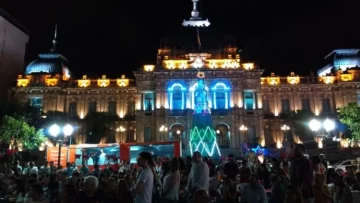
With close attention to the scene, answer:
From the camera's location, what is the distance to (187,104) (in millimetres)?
55250

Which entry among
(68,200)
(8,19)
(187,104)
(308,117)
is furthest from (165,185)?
(8,19)

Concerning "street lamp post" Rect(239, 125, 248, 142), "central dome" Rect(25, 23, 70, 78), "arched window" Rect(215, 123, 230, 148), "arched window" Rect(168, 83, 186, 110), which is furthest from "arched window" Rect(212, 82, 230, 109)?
"central dome" Rect(25, 23, 70, 78)

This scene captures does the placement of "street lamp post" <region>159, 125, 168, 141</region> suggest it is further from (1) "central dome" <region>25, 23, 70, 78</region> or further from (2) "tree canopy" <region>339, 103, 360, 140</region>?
(2) "tree canopy" <region>339, 103, 360, 140</region>

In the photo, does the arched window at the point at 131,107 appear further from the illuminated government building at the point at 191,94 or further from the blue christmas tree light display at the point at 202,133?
the blue christmas tree light display at the point at 202,133

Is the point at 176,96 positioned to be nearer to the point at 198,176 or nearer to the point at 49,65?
the point at 49,65

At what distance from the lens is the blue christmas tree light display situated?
122 ft

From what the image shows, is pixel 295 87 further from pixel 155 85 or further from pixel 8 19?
pixel 8 19

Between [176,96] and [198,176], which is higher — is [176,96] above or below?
above

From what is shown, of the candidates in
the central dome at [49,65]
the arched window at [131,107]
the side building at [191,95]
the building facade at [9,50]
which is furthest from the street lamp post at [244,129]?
the building facade at [9,50]

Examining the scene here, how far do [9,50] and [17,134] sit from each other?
28.3m

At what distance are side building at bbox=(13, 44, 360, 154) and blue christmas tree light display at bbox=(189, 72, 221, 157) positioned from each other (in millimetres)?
12668

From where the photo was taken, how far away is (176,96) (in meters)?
56.4

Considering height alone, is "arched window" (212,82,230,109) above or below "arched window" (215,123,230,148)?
above

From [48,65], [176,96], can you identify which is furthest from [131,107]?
[48,65]
